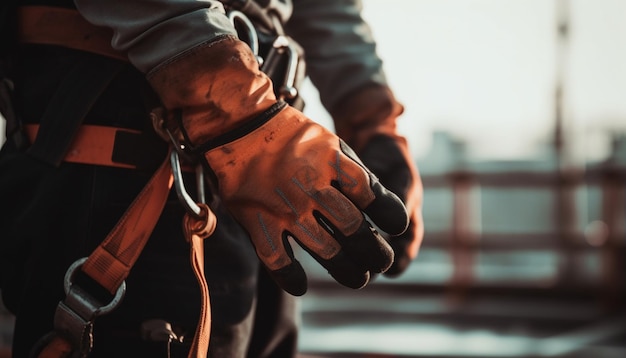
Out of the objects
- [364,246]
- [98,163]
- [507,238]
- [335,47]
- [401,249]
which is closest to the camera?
[364,246]

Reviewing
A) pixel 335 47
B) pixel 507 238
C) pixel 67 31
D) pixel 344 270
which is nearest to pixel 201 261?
pixel 344 270

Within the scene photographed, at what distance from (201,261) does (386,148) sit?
571 millimetres

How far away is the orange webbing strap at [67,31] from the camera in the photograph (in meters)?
1.38

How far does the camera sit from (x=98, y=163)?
4.46ft

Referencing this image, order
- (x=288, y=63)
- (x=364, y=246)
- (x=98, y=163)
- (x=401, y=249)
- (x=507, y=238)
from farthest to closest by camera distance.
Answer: (x=507, y=238) < (x=401, y=249) < (x=288, y=63) < (x=98, y=163) < (x=364, y=246)

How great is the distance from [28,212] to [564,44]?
9.04 m

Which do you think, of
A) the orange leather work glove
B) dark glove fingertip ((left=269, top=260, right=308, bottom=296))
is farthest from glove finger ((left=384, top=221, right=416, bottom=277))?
dark glove fingertip ((left=269, top=260, right=308, bottom=296))

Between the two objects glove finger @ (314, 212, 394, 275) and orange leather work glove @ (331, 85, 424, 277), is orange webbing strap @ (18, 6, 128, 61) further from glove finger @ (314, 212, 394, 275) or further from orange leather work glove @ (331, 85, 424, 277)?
orange leather work glove @ (331, 85, 424, 277)

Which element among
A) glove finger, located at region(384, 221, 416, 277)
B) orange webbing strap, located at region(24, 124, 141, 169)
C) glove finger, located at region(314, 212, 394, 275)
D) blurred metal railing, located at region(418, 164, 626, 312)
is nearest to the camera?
glove finger, located at region(314, 212, 394, 275)

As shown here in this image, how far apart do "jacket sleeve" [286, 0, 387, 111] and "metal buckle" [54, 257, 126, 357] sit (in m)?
0.74

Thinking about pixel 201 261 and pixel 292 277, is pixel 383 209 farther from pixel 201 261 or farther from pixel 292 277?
pixel 201 261

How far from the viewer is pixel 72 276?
1290 millimetres

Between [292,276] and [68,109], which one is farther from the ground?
[68,109]

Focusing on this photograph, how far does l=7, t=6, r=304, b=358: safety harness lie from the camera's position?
49.9 inches
